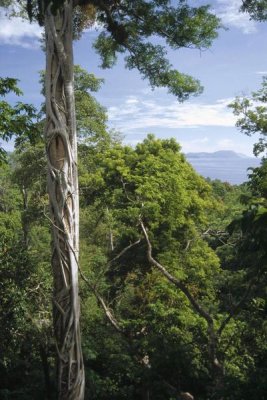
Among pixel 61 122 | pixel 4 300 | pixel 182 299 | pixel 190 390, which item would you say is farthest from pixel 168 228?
pixel 61 122

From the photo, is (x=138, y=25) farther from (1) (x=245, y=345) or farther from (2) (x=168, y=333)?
(1) (x=245, y=345)

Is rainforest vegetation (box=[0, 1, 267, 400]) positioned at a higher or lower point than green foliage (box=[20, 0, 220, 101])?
lower

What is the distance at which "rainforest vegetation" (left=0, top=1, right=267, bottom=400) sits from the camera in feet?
13.6

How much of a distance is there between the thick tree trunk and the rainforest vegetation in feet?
0.05

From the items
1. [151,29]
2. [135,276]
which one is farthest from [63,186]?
[135,276]

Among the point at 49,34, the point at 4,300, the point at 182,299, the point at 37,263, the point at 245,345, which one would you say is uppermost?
the point at 49,34

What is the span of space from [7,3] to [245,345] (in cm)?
759

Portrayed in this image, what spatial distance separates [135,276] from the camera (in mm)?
12109

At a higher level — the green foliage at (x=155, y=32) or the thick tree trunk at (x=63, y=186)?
the green foliage at (x=155, y=32)

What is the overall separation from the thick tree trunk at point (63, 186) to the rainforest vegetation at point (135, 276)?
0.05ft

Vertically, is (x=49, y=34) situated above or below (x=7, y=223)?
above

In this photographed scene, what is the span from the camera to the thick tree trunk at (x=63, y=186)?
13.2 feet

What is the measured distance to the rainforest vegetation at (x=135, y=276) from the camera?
4.15m

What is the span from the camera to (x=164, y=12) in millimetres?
5348
